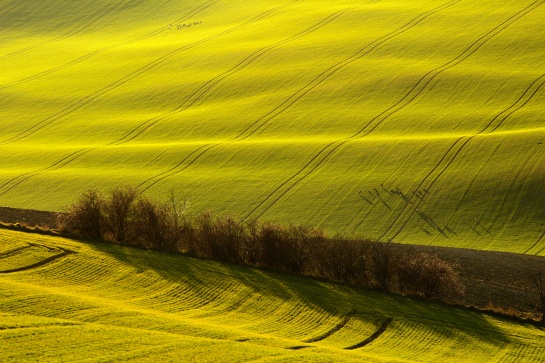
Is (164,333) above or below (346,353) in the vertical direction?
above

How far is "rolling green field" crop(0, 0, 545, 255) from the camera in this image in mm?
44094

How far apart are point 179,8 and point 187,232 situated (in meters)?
64.2

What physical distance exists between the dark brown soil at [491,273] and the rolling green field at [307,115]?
1.70 meters

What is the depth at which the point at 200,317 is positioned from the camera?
84.3 ft

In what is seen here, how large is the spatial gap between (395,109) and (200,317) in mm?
34688

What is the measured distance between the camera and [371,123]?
2195 inches

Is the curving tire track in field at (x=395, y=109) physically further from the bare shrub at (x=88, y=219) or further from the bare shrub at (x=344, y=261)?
the bare shrub at (x=88, y=219)

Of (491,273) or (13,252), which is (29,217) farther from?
(491,273)

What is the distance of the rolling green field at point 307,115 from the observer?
145 feet

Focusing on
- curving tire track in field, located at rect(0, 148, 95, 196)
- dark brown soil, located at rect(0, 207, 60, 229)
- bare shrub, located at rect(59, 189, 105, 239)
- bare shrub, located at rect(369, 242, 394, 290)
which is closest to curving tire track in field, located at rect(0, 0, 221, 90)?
curving tire track in field, located at rect(0, 148, 95, 196)

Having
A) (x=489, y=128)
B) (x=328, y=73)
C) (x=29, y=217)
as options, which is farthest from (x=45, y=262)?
(x=328, y=73)

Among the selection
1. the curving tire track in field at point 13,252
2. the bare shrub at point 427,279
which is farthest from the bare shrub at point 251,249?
the curving tire track in field at point 13,252

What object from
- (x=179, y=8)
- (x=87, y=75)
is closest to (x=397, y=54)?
(x=87, y=75)

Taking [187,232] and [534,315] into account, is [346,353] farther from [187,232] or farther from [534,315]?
[187,232]
